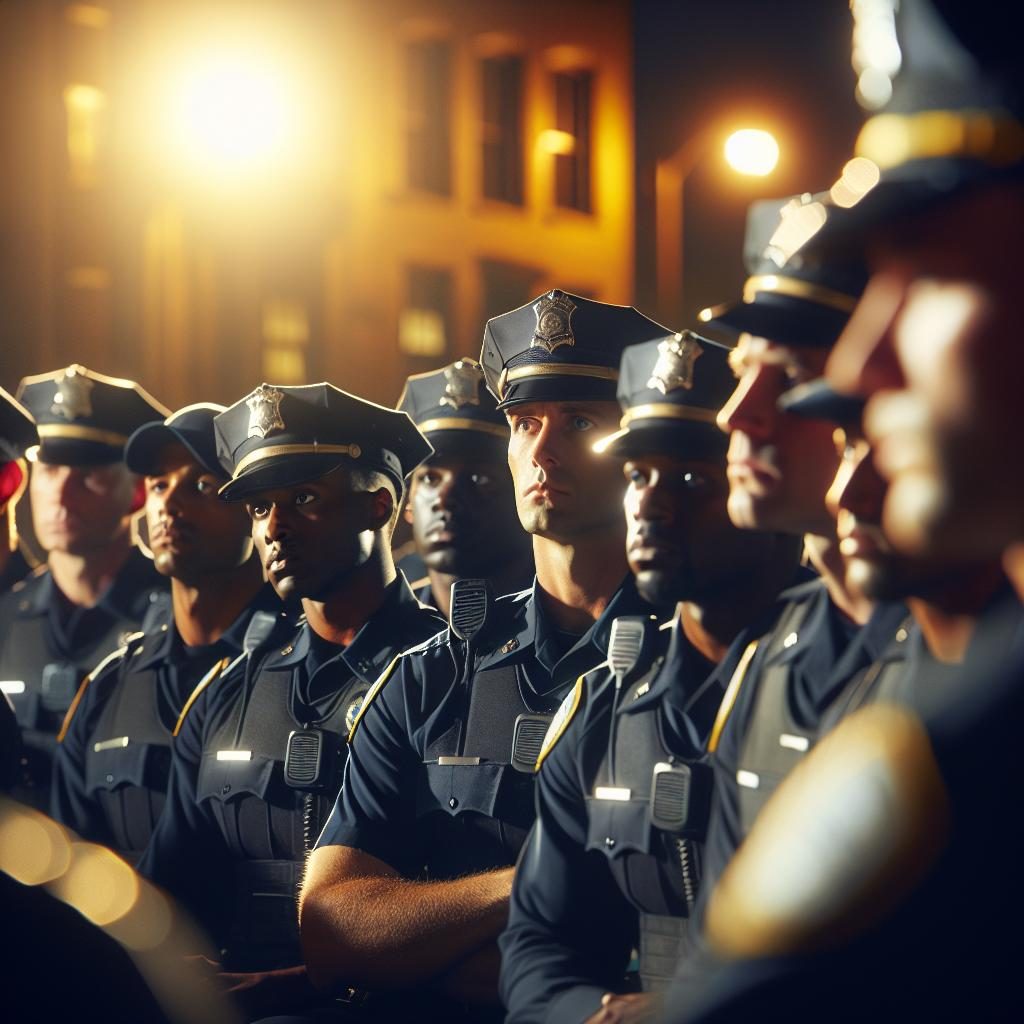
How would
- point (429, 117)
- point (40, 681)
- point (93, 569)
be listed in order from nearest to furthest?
point (40, 681)
point (93, 569)
point (429, 117)

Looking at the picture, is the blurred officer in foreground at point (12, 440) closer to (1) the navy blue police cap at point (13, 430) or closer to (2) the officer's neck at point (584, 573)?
(1) the navy blue police cap at point (13, 430)

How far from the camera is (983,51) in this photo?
2.58 metres

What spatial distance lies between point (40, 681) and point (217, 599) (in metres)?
1.55

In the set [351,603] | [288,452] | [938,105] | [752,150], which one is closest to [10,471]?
[288,452]

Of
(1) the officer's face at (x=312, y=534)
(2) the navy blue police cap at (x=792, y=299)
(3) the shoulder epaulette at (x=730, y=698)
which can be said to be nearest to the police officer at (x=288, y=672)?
(1) the officer's face at (x=312, y=534)

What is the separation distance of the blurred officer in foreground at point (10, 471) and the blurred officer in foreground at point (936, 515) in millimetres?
3425

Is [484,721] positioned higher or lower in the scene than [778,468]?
lower

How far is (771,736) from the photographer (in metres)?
3.28

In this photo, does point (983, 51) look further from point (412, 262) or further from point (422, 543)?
point (412, 262)

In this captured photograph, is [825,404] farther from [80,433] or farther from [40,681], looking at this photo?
[40,681]

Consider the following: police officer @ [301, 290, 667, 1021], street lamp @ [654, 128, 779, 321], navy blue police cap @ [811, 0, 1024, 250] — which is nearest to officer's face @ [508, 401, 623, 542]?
police officer @ [301, 290, 667, 1021]

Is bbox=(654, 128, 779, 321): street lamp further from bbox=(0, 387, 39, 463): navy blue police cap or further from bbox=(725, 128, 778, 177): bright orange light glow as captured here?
bbox=(0, 387, 39, 463): navy blue police cap

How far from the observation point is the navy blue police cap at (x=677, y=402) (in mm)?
4016

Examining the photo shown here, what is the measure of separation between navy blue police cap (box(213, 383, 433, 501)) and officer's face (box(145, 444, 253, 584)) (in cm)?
44
